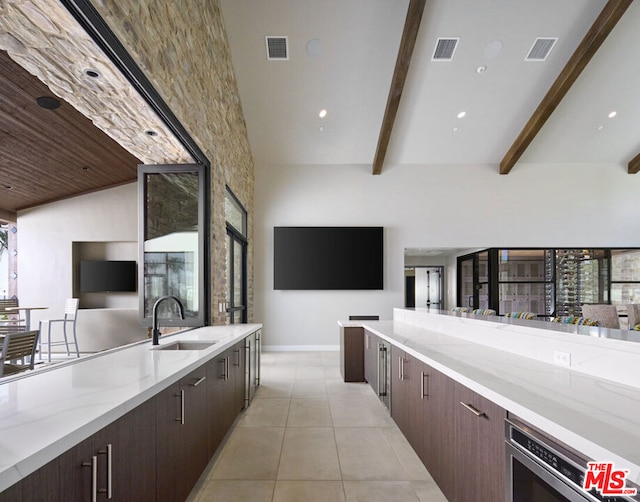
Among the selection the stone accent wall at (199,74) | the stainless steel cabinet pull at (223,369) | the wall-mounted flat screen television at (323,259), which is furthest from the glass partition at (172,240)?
the wall-mounted flat screen television at (323,259)

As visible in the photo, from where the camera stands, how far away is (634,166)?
24.3 ft

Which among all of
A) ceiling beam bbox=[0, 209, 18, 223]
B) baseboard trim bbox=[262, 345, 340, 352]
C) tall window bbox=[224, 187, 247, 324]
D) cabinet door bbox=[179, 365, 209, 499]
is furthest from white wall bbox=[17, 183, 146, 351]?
cabinet door bbox=[179, 365, 209, 499]

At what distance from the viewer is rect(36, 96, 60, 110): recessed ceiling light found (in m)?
3.73

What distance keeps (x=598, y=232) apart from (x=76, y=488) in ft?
30.2

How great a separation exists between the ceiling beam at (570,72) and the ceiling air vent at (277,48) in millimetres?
4283

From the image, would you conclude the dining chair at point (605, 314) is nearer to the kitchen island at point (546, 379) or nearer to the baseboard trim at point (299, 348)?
the kitchen island at point (546, 379)

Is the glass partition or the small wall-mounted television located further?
the small wall-mounted television

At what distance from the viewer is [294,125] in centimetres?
646

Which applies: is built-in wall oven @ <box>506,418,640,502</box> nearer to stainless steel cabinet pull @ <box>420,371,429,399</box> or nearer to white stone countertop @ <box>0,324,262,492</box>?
stainless steel cabinet pull @ <box>420,371,429,399</box>

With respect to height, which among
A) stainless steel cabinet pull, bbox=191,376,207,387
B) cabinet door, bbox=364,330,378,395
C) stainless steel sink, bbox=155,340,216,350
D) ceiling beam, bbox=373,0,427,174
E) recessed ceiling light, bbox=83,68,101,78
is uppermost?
ceiling beam, bbox=373,0,427,174

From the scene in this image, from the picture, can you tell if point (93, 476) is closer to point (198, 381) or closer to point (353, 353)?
point (198, 381)

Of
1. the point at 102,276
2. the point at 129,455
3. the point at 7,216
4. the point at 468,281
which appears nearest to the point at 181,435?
the point at 129,455

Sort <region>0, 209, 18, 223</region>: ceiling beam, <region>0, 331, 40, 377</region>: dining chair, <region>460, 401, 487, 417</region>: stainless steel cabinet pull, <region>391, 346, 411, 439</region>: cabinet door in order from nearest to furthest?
<region>460, 401, 487, 417</region>: stainless steel cabinet pull
<region>391, 346, 411, 439</region>: cabinet door
<region>0, 331, 40, 377</region>: dining chair
<region>0, 209, 18, 223</region>: ceiling beam

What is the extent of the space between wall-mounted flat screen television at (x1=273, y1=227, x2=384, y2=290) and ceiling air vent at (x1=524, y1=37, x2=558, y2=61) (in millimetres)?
3990
